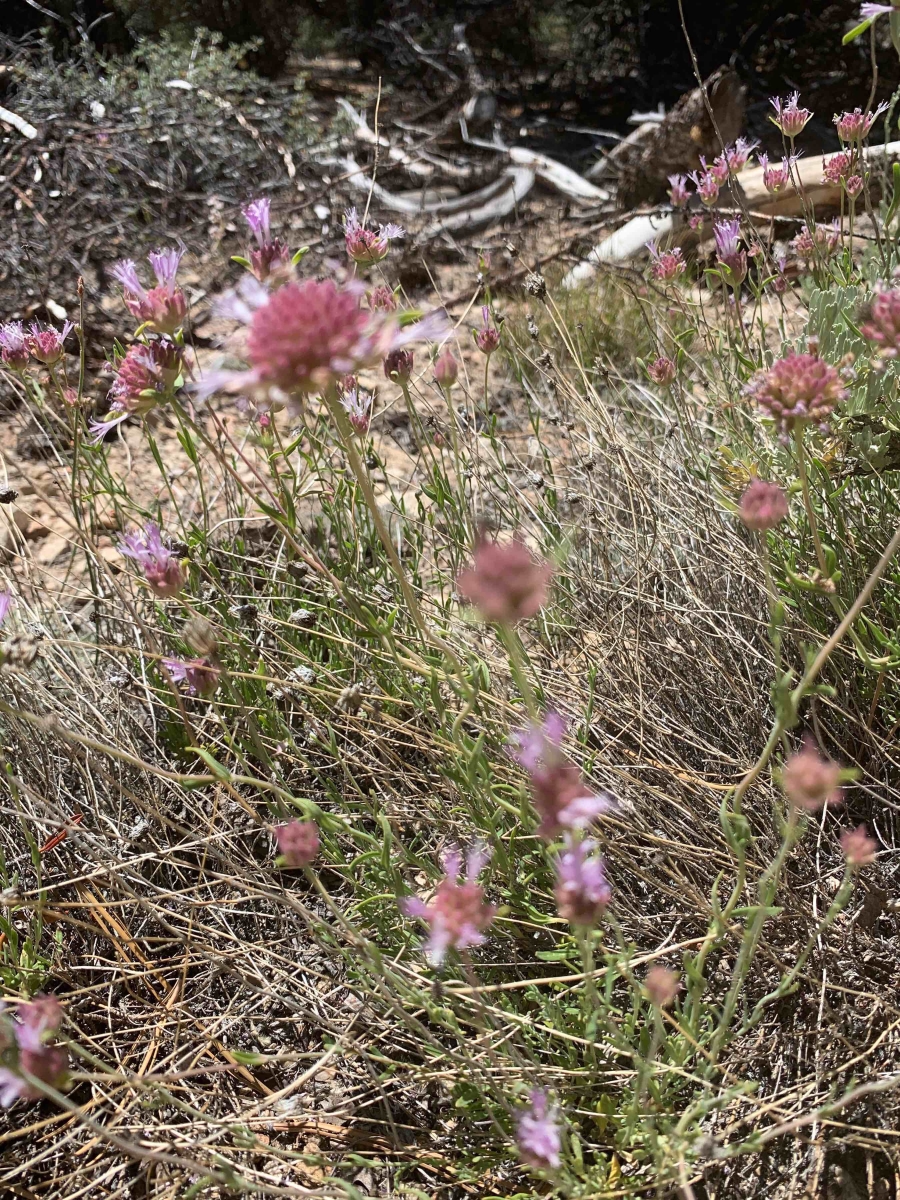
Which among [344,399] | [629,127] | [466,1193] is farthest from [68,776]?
[629,127]

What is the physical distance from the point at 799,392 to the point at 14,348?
64.9 inches

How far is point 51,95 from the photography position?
5625 mm

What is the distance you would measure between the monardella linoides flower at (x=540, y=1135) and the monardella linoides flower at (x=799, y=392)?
39.6 inches

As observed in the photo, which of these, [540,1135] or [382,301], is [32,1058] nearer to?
[540,1135]

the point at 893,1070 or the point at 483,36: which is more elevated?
the point at 483,36

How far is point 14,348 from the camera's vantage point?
2.06m

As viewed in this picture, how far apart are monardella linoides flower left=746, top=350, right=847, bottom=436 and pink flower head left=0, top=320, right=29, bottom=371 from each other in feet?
5.18

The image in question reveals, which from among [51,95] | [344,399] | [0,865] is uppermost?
[51,95]

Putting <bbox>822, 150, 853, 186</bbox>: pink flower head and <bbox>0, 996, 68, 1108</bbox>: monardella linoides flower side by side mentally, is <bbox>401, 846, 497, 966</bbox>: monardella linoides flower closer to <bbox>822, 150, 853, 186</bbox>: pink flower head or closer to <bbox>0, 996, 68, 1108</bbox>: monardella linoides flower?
<bbox>0, 996, 68, 1108</bbox>: monardella linoides flower

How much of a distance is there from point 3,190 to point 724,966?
5076 mm

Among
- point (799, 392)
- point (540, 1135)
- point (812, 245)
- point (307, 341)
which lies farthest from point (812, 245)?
point (540, 1135)

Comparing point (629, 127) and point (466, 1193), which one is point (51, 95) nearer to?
point (629, 127)

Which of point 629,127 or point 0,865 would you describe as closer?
point 0,865

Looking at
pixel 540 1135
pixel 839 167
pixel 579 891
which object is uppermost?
pixel 839 167
